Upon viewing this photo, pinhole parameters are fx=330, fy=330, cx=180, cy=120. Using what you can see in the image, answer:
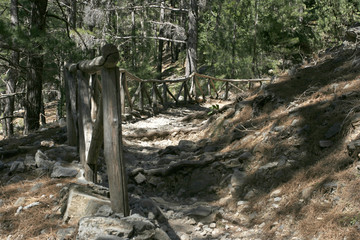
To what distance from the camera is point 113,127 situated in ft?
10.4

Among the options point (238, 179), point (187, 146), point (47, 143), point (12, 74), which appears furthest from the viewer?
point (12, 74)

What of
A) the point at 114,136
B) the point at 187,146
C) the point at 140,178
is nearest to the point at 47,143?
the point at 140,178

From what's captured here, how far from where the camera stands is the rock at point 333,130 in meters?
4.52

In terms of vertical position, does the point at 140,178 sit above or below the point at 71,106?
below

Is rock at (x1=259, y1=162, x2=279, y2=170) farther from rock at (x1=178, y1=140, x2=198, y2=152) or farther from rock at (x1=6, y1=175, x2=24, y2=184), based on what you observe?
rock at (x1=6, y1=175, x2=24, y2=184)

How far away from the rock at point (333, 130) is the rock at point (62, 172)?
351cm

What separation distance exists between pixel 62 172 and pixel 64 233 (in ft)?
4.90

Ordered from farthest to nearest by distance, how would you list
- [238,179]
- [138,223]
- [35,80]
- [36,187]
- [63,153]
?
[35,80], [63,153], [238,179], [36,187], [138,223]

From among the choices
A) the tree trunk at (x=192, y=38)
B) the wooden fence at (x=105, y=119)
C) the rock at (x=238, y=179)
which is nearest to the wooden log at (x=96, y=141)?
the wooden fence at (x=105, y=119)

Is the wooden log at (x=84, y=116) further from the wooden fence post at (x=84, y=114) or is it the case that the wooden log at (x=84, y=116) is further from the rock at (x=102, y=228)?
the rock at (x=102, y=228)

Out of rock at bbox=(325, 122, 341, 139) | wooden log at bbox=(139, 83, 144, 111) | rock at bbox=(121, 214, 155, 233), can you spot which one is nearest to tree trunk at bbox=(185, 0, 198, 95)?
wooden log at bbox=(139, 83, 144, 111)

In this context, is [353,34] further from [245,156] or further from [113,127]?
[113,127]

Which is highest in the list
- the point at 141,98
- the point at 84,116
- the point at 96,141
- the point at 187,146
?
the point at 84,116

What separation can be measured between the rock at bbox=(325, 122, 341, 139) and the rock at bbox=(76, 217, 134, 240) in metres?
3.02
